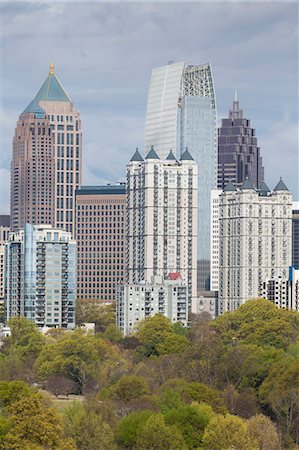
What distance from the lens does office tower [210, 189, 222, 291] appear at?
3196 inches

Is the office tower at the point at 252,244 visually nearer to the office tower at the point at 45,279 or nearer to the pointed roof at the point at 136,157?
the pointed roof at the point at 136,157

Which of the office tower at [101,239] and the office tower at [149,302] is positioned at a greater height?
the office tower at [101,239]

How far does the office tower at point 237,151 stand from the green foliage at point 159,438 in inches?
2729

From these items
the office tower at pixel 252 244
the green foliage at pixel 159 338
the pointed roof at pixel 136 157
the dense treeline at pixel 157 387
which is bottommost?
the dense treeline at pixel 157 387

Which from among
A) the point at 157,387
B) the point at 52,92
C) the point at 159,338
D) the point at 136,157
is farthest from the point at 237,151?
the point at 157,387

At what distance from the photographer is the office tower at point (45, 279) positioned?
64375 mm

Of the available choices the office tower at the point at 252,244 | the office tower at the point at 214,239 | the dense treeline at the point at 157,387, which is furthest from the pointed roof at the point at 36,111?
the dense treeline at the point at 157,387

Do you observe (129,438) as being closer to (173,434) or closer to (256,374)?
(173,434)

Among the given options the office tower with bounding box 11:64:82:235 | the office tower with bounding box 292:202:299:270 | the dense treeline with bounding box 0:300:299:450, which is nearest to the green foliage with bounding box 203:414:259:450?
the dense treeline with bounding box 0:300:299:450

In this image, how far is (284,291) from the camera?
233 ft

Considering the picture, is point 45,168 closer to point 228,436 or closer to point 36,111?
point 36,111

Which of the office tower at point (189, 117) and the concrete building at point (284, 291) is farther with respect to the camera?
the office tower at point (189, 117)

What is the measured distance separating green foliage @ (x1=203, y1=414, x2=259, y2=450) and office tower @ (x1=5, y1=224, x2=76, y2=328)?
33914mm

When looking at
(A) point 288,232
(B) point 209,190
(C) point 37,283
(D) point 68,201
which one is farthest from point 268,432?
(D) point 68,201
